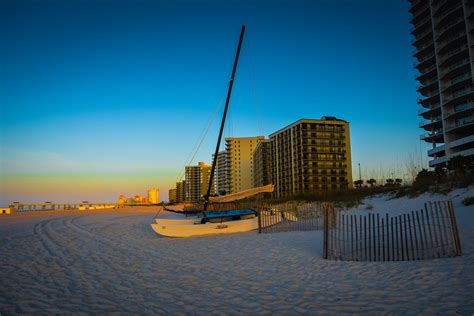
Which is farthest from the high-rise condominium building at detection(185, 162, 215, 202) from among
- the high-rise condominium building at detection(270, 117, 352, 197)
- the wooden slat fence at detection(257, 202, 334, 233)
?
the wooden slat fence at detection(257, 202, 334, 233)

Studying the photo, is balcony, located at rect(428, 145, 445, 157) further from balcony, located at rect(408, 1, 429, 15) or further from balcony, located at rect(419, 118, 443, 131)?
balcony, located at rect(408, 1, 429, 15)

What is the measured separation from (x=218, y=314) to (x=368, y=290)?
10.2 ft

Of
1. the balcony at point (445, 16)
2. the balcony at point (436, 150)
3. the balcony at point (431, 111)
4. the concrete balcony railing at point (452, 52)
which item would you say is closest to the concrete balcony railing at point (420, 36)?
the balcony at point (445, 16)

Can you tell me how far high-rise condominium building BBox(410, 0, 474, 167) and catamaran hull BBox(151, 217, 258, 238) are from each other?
4726cm

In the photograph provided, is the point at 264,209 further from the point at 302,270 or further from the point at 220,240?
the point at 302,270

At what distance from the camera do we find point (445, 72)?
54.6 metres

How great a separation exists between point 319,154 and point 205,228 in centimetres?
6944

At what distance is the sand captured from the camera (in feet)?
16.7

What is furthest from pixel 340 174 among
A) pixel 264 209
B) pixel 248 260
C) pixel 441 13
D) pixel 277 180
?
pixel 248 260

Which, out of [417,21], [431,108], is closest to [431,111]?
[431,108]

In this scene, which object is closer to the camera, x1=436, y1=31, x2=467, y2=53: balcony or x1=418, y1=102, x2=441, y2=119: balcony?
x1=436, y1=31, x2=467, y2=53: balcony

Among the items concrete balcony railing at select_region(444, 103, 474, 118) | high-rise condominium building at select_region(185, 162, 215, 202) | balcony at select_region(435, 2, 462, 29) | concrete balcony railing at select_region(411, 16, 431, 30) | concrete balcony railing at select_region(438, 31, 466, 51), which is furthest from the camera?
high-rise condominium building at select_region(185, 162, 215, 202)

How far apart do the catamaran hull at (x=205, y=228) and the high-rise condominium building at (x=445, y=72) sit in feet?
155

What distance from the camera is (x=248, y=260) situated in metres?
9.20
